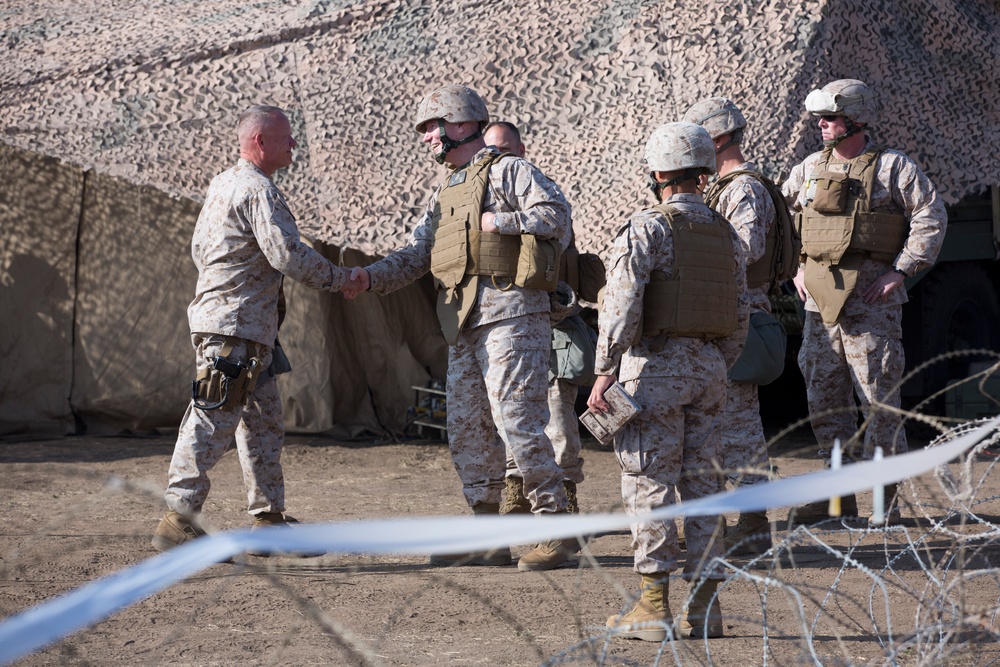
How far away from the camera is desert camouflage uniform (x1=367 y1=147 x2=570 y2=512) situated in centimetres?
448

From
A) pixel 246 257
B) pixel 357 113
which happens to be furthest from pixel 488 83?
pixel 246 257

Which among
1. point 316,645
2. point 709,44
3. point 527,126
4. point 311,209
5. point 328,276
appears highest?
point 709,44

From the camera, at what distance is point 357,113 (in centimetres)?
755

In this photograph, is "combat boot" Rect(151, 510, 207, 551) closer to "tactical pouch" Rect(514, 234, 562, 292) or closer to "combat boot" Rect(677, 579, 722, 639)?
"tactical pouch" Rect(514, 234, 562, 292)

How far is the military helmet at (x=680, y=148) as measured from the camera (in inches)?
143

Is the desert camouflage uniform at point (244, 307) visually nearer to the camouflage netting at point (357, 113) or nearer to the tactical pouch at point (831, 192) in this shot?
the tactical pouch at point (831, 192)

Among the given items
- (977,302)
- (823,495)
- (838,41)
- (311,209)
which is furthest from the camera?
(977,302)

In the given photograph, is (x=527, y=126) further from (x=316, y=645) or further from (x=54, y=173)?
(x=316, y=645)

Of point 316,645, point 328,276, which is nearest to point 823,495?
point 316,645

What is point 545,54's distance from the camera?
24.2ft

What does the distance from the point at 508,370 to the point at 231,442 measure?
114 centimetres

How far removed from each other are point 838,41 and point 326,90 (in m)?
3.12

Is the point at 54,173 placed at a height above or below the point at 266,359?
above

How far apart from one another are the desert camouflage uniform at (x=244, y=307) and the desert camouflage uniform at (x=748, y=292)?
1.61 metres
